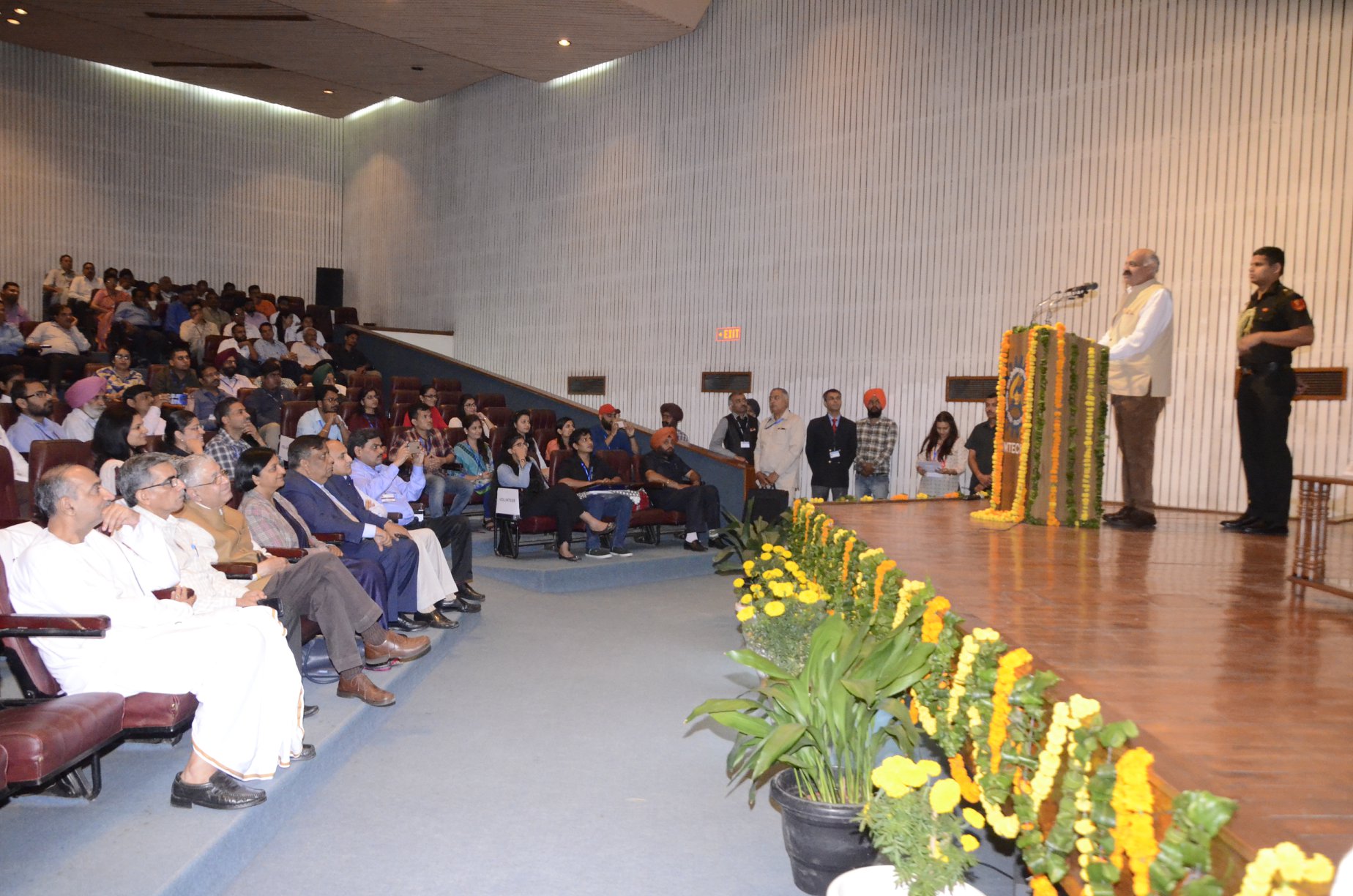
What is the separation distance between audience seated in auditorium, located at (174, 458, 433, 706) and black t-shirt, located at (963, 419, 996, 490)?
544cm

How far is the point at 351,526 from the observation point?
4.82m

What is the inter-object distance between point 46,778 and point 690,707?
259cm

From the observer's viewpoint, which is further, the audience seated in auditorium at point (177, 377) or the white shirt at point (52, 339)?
the white shirt at point (52, 339)

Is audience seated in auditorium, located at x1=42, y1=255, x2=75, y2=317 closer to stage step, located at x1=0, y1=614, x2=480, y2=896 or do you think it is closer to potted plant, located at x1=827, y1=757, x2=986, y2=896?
stage step, located at x1=0, y1=614, x2=480, y2=896

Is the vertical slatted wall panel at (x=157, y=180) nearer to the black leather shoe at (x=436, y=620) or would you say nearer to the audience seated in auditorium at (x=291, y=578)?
the black leather shoe at (x=436, y=620)

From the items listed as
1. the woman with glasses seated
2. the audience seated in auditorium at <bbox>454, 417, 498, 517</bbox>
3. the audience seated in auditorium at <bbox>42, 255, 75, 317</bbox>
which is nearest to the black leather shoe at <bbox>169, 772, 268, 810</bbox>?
the audience seated in auditorium at <bbox>454, 417, 498, 517</bbox>

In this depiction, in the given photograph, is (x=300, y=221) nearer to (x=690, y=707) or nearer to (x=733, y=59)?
(x=733, y=59)

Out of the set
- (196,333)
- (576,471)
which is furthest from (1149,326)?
(196,333)

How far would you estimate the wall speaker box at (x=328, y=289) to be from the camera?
591 inches

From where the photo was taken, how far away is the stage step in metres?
2.33

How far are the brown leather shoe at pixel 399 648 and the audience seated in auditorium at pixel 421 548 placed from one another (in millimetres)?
640

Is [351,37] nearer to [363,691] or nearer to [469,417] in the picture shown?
[469,417]

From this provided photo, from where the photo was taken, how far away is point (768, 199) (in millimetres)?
10156

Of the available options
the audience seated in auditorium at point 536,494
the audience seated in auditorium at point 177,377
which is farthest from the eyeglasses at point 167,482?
the audience seated in auditorium at point 177,377
